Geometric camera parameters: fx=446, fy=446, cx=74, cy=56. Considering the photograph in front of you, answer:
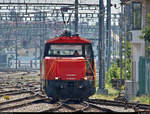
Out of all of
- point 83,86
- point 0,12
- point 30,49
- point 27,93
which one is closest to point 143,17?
point 27,93

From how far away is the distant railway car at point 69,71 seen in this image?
20359mm

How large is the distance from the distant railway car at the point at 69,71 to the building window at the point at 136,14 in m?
9.99

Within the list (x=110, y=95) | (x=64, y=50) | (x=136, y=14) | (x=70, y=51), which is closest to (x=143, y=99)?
(x=110, y=95)

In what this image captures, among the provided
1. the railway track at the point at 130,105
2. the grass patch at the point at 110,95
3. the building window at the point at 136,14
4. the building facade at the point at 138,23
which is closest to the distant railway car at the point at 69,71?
the railway track at the point at 130,105

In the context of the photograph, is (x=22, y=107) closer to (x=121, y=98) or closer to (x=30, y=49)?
(x=121, y=98)

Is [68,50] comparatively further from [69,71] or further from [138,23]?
[138,23]

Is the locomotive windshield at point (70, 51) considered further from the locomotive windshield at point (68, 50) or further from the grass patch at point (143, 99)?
the grass patch at point (143, 99)

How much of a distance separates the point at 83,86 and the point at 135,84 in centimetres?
547

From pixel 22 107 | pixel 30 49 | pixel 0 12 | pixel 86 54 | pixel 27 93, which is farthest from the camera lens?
pixel 30 49

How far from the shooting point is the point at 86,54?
21312mm

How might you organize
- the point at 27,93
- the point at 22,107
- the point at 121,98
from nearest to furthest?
the point at 22,107 → the point at 121,98 → the point at 27,93

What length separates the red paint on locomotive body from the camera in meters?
20.3

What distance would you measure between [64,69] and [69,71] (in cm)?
25

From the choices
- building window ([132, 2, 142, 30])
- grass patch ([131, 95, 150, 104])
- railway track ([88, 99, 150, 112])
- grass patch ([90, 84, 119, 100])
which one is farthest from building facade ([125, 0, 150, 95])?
railway track ([88, 99, 150, 112])
